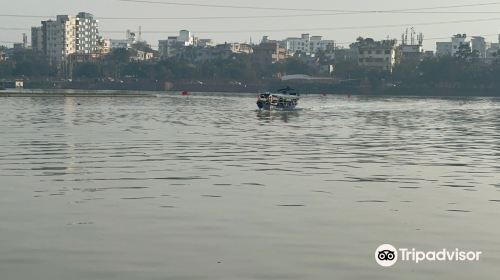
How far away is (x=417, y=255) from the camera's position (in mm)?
19312

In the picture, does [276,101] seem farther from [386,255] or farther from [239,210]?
[386,255]

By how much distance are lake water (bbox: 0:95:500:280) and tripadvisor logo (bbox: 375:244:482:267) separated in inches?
10.3

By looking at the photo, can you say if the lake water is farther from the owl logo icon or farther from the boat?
the boat

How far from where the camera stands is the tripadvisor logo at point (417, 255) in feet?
61.8

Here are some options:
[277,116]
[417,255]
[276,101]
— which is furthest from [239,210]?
[276,101]

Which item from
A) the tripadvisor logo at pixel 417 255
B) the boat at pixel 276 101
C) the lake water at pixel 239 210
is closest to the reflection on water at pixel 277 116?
the boat at pixel 276 101

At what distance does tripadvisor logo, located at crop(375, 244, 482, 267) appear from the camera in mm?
18828

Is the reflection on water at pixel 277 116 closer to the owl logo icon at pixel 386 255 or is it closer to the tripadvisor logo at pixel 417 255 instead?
the owl logo icon at pixel 386 255

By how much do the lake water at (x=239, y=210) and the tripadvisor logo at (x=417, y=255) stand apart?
10.3 inches

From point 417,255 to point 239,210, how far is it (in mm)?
7543

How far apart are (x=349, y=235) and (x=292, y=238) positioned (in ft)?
5.17

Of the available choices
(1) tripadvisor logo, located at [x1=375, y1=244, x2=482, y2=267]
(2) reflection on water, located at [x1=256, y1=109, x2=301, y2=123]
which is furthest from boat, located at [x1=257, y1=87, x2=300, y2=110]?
(1) tripadvisor logo, located at [x1=375, y1=244, x2=482, y2=267]

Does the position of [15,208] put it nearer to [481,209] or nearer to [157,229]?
[157,229]

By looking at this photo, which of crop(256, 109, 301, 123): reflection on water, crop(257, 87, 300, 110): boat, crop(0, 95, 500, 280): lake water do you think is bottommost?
crop(256, 109, 301, 123): reflection on water
